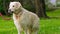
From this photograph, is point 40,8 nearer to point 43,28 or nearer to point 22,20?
point 43,28

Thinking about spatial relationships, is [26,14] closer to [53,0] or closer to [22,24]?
[22,24]

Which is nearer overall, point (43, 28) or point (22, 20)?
point (22, 20)

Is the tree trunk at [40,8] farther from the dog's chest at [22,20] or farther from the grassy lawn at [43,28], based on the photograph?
the dog's chest at [22,20]

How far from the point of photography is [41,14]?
2778 cm

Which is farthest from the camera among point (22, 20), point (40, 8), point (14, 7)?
point (40, 8)

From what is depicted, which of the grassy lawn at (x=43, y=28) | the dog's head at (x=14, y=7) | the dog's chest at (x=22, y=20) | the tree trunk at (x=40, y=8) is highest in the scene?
the dog's head at (x=14, y=7)

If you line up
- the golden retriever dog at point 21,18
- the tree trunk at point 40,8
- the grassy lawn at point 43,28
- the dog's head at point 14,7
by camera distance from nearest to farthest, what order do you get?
the dog's head at point 14,7 → the golden retriever dog at point 21,18 → the grassy lawn at point 43,28 → the tree trunk at point 40,8

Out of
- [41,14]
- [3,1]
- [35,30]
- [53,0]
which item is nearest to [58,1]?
[53,0]

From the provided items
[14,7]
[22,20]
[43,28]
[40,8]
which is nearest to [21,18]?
[22,20]

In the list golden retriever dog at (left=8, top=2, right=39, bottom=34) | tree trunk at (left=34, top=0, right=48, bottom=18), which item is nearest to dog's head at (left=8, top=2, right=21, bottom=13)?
golden retriever dog at (left=8, top=2, right=39, bottom=34)

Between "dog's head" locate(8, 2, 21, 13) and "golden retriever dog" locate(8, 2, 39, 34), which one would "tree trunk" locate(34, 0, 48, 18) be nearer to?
"golden retriever dog" locate(8, 2, 39, 34)

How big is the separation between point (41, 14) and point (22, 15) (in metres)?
18.1

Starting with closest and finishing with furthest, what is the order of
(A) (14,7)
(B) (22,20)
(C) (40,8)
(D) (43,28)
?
(A) (14,7) < (B) (22,20) < (D) (43,28) < (C) (40,8)

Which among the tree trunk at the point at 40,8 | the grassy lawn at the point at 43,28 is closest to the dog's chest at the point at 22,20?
the grassy lawn at the point at 43,28
